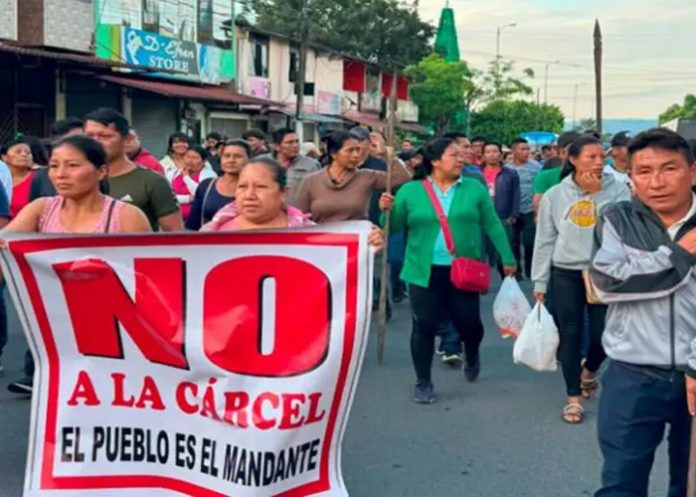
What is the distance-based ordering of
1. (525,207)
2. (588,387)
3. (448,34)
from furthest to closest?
(448,34), (525,207), (588,387)

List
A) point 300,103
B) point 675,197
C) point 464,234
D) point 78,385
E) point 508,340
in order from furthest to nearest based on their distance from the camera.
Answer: point 300,103
point 508,340
point 464,234
point 78,385
point 675,197

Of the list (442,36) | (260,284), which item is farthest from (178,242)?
(442,36)

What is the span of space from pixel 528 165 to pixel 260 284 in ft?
29.6

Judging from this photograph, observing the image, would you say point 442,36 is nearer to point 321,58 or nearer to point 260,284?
point 321,58

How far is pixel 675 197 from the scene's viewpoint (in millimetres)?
3322

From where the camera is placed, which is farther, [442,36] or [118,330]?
[442,36]

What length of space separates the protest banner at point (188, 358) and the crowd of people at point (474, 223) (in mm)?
435

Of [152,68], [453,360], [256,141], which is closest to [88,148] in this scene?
[453,360]

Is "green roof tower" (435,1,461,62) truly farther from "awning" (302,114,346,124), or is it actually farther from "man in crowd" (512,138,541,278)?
"man in crowd" (512,138,541,278)

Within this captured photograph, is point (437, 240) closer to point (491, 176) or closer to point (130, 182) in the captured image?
point (130, 182)

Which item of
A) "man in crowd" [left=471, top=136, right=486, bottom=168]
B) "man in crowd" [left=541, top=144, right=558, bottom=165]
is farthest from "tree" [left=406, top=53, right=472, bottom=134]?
"man in crowd" [left=471, top=136, right=486, bottom=168]

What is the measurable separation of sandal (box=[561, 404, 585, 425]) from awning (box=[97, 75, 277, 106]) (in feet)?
56.1

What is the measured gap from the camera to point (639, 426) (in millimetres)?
3387

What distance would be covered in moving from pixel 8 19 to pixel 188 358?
17.1 metres
